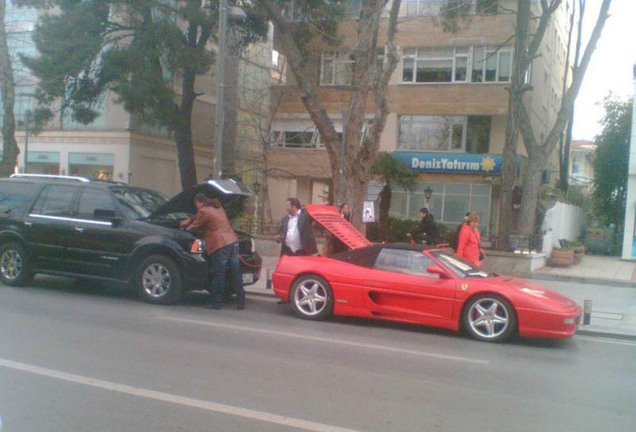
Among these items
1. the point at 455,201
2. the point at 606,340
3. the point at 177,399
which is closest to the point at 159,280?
the point at 177,399

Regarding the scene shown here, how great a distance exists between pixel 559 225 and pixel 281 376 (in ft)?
62.2

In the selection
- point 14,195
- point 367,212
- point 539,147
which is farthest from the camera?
point 539,147

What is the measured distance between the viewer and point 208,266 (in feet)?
34.2

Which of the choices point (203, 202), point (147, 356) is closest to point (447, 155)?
point (203, 202)

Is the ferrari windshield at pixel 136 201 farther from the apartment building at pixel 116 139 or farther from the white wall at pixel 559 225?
the apartment building at pixel 116 139

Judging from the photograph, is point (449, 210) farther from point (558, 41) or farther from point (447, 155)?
point (558, 41)

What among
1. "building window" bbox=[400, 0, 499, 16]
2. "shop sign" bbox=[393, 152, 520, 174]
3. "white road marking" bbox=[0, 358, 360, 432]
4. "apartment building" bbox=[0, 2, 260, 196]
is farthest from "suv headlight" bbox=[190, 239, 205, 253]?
"apartment building" bbox=[0, 2, 260, 196]

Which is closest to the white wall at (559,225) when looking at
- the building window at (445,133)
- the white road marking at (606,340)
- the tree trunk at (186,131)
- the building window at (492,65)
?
the building window at (445,133)

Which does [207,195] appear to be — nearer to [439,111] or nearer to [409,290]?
[409,290]

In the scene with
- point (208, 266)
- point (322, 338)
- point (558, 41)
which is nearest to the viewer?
point (322, 338)

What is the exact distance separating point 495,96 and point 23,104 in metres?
21.9

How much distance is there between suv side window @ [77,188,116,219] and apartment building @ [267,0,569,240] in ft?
49.6

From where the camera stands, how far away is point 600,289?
16.1 metres

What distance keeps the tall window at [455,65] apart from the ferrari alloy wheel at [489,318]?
19302 millimetres
